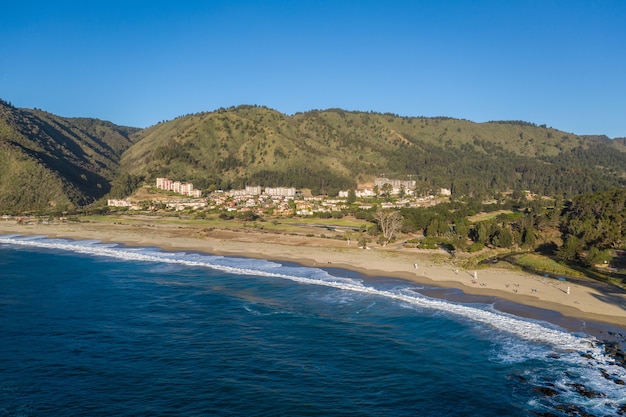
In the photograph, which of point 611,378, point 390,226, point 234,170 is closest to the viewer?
point 611,378

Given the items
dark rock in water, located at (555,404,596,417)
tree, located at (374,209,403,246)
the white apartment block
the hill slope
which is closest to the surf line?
dark rock in water, located at (555,404,596,417)

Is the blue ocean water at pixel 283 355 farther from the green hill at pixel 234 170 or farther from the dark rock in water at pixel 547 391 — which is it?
the green hill at pixel 234 170

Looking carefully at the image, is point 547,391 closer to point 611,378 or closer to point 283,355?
point 611,378

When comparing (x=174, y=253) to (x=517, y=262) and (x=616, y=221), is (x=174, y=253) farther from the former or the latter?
(x=616, y=221)

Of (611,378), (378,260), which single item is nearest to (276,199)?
(378,260)

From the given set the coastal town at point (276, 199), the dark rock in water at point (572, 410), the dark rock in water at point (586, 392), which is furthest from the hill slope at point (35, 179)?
the dark rock in water at point (572, 410)
